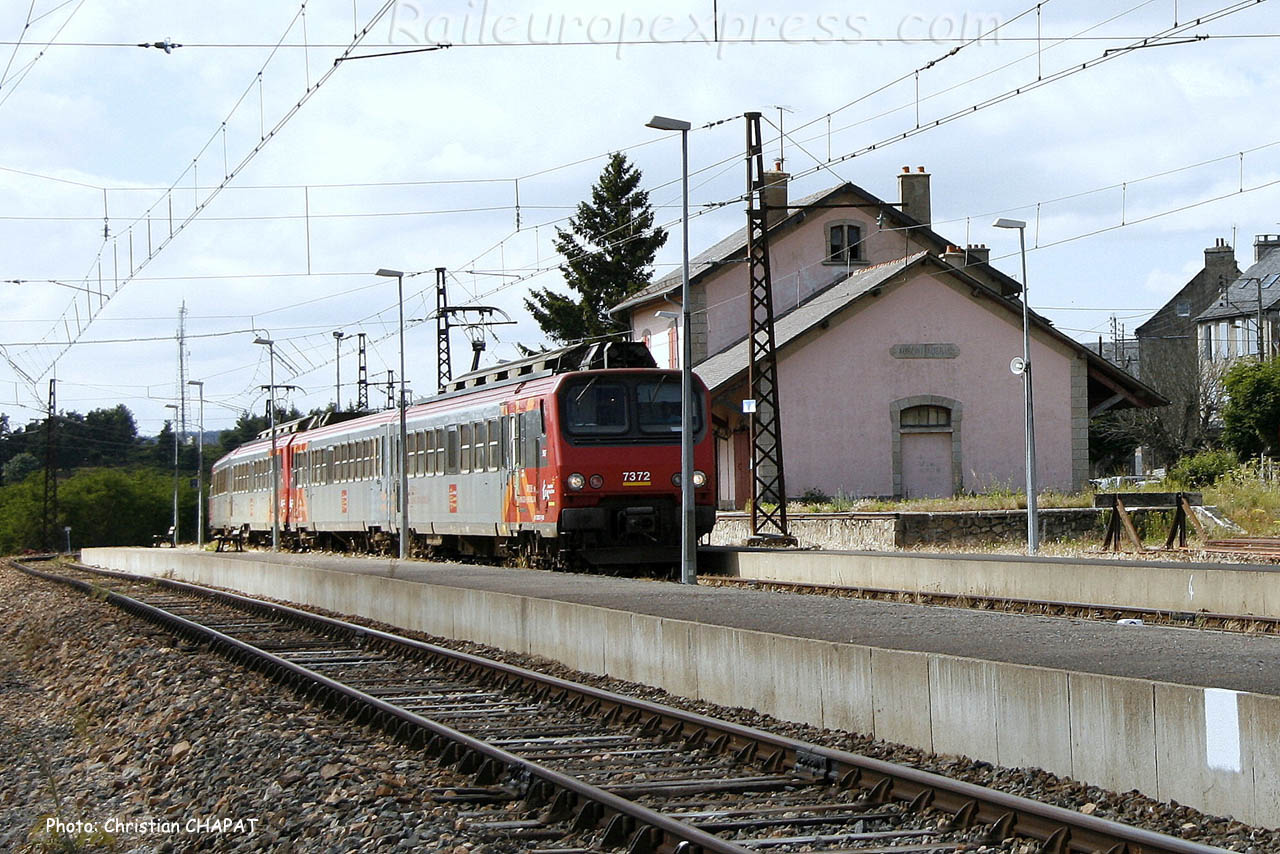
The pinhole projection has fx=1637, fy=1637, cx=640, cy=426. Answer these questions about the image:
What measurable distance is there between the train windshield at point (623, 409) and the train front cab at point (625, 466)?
0.6 inches

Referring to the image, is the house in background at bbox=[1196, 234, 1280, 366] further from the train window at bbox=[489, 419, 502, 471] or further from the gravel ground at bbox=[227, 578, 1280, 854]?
the gravel ground at bbox=[227, 578, 1280, 854]

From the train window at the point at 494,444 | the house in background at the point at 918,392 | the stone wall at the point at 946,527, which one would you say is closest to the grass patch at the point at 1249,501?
the stone wall at the point at 946,527

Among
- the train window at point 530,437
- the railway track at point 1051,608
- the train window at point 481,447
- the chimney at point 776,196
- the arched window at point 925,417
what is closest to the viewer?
the railway track at point 1051,608

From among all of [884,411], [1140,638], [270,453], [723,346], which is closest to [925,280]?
[884,411]

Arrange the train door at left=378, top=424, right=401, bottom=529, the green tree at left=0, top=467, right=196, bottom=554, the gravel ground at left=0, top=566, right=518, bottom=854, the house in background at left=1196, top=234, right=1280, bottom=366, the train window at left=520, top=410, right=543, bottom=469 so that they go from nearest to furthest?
the gravel ground at left=0, top=566, right=518, bottom=854 → the train window at left=520, top=410, right=543, bottom=469 → the train door at left=378, top=424, right=401, bottom=529 → the house in background at left=1196, top=234, right=1280, bottom=366 → the green tree at left=0, top=467, right=196, bottom=554

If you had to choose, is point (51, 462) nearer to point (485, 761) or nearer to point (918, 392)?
point (918, 392)

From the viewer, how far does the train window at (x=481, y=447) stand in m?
26.9

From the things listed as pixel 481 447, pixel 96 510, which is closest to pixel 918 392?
pixel 481 447

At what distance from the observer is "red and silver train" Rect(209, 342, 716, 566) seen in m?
23.6

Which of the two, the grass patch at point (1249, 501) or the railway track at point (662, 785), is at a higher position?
the grass patch at point (1249, 501)

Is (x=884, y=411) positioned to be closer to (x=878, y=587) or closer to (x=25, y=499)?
(x=878, y=587)

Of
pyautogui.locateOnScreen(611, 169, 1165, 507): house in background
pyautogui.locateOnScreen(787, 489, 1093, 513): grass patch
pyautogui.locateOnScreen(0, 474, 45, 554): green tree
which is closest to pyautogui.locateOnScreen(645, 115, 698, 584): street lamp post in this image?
pyautogui.locateOnScreen(787, 489, 1093, 513): grass patch

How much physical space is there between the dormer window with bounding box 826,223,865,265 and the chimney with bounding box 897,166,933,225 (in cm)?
167

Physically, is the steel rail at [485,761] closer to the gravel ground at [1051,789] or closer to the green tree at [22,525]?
the gravel ground at [1051,789]
